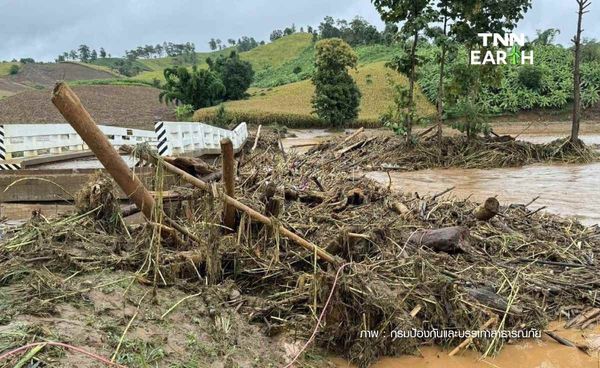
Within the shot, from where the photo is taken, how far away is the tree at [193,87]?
42312 millimetres

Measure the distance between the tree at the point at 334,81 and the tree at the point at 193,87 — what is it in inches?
492

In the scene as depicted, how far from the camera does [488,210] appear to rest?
20.1 ft

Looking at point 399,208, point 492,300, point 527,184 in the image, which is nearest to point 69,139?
point 399,208

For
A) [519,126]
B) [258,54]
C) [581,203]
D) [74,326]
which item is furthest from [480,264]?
[258,54]

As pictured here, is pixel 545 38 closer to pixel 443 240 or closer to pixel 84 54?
pixel 443 240

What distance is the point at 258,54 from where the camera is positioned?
89000 mm

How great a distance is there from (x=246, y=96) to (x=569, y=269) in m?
44.3

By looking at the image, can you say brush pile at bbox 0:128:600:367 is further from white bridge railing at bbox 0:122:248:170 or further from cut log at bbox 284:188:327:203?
white bridge railing at bbox 0:122:248:170

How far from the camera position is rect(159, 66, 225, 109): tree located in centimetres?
4231

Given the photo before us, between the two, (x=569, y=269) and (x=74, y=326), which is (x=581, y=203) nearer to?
(x=569, y=269)

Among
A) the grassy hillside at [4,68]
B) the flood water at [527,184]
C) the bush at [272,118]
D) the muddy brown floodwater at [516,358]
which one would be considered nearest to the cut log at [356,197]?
the muddy brown floodwater at [516,358]

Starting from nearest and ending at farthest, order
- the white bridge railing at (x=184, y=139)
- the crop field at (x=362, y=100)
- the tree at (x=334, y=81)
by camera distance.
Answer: the white bridge railing at (x=184, y=139)
the tree at (x=334, y=81)
the crop field at (x=362, y=100)

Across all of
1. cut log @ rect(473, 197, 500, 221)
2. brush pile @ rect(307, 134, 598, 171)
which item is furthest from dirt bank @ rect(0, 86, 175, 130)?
cut log @ rect(473, 197, 500, 221)

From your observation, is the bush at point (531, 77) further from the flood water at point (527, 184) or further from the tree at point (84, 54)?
the tree at point (84, 54)
